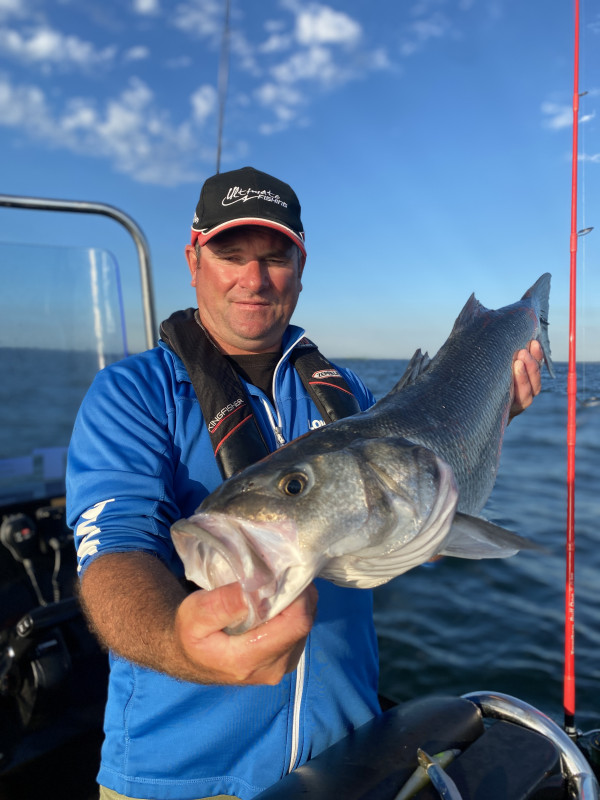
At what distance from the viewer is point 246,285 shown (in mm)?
2742

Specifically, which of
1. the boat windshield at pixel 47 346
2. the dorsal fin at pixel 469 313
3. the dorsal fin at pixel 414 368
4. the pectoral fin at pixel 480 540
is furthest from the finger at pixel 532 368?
the boat windshield at pixel 47 346

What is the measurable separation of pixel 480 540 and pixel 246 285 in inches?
63.0

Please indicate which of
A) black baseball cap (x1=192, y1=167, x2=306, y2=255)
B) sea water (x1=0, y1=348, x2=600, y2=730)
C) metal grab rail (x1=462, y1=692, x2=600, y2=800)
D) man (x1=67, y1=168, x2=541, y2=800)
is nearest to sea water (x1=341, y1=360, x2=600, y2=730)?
sea water (x1=0, y1=348, x2=600, y2=730)

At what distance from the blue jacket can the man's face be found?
1.81ft

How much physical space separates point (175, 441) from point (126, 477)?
33cm

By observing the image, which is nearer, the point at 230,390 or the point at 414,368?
the point at 230,390

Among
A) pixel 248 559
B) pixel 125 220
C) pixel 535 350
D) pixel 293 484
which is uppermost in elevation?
pixel 125 220

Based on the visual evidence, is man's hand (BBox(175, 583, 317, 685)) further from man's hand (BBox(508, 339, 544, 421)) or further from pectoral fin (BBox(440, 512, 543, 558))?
man's hand (BBox(508, 339, 544, 421))

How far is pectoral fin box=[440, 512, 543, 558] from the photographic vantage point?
1827mm

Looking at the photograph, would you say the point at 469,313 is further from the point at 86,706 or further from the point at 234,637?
the point at 86,706

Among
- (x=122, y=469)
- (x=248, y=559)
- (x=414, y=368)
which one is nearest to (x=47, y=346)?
(x=122, y=469)

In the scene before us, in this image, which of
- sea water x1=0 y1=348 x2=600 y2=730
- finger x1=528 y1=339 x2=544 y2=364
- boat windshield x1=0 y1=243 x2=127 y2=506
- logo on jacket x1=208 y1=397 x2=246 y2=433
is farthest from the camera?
sea water x1=0 y1=348 x2=600 y2=730

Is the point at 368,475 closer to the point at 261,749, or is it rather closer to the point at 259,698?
the point at 259,698

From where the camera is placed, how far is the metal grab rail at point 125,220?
4.23 meters
